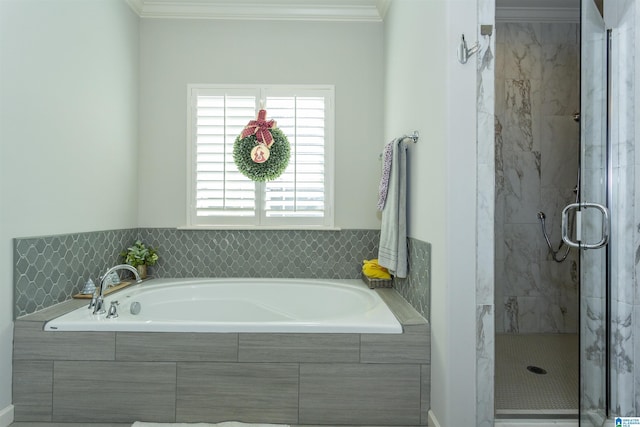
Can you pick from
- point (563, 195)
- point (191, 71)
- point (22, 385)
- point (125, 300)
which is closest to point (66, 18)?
point (191, 71)

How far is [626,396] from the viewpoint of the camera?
1.53 meters

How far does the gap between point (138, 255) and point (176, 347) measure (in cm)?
137

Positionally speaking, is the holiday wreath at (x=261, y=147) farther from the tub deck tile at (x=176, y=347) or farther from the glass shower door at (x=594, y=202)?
the glass shower door at (x=594, y=202)

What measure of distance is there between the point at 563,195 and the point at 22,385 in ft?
13.2

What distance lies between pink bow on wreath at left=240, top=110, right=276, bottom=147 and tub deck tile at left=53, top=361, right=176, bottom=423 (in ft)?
5.89

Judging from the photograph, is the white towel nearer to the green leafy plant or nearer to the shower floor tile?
the shower floor tile

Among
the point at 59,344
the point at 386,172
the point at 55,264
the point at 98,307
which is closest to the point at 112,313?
the point at 98,307

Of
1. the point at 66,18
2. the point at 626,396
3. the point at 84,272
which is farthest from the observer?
the point at 84,272

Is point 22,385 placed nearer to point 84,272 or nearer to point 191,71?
point 84,272

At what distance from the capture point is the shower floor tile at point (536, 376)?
1999 millimetres

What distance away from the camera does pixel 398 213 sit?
2.49m

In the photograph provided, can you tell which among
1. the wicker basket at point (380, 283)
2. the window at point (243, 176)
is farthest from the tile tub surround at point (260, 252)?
the wicker basket at point (380, 283)

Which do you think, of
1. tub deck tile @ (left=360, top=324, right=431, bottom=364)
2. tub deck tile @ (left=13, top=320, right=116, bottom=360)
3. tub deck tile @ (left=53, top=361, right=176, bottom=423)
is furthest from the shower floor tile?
tub deck tile @ (left=13, top=320, right=116, bottom=360)

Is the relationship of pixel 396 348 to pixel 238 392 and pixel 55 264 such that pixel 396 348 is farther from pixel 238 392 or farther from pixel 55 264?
pixel 55 264
